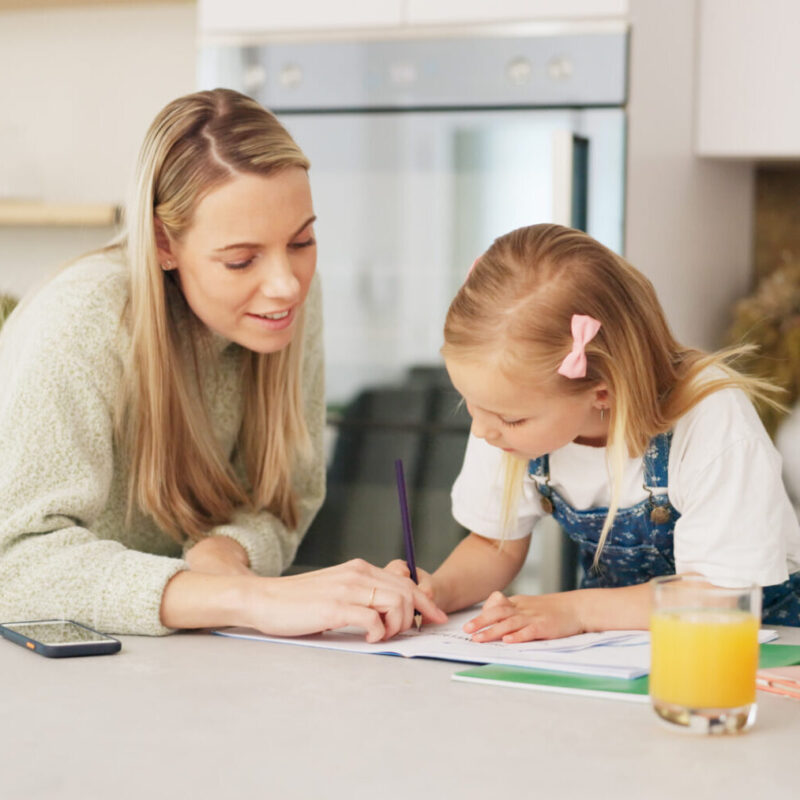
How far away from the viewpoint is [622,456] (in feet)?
4.01

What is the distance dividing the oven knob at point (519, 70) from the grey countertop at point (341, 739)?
1.47 metres

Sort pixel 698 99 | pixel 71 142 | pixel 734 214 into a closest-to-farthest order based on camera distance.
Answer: pixel 698 99 < pixel 734 214 < pixel 71 142

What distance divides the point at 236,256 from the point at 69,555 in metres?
0.37

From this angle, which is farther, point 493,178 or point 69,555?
point 493,178

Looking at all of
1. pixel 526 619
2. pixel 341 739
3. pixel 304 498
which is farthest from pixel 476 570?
pixel 341 739

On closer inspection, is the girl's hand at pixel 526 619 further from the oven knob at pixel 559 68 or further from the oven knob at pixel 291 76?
the oven knob at pixel 291 76

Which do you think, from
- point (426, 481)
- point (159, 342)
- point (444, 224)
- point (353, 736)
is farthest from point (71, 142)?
point (353, 736)

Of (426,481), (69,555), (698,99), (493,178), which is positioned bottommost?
(426,481)

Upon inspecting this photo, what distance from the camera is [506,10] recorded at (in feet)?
7.34

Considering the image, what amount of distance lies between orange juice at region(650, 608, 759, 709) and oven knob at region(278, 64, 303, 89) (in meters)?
1.76

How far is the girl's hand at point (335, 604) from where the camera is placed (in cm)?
111

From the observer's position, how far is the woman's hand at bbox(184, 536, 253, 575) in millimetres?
1301

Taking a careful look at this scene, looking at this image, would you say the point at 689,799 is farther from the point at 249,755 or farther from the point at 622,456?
the point at 622,456

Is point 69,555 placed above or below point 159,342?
below
